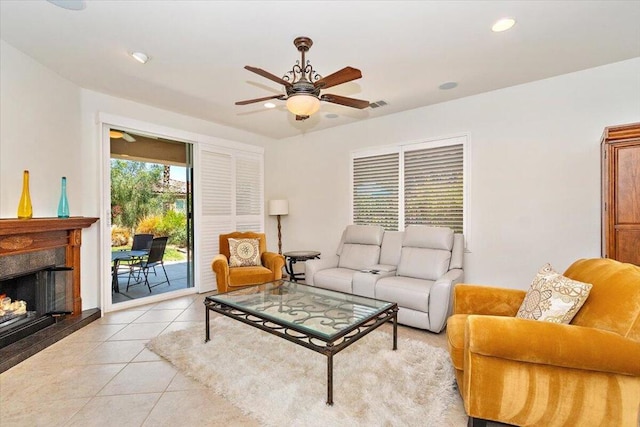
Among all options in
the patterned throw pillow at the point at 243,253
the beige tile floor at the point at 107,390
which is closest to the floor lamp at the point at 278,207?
the patterned throw pillow at the point at 243,253

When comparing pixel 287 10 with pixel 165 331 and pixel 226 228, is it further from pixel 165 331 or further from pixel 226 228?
pixel 226 228

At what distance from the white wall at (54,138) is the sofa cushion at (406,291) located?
333cm

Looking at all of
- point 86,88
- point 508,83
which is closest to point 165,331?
point 86,88

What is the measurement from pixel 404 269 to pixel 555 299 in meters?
1.88

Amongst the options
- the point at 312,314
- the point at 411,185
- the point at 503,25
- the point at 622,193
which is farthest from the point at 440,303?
the point at 503,25

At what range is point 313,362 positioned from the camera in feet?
7.69

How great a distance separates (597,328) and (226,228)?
4426mm

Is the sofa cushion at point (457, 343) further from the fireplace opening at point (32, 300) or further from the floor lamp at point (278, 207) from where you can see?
the floor lamp at point (278, 207)

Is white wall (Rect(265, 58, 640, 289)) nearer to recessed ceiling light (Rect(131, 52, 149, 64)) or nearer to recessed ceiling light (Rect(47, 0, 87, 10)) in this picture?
recessed ceiling light (Rect(131, 52, 149, 64))

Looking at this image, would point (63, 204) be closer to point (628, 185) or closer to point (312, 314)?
point (312, 314)

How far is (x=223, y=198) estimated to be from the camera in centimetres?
→ 479

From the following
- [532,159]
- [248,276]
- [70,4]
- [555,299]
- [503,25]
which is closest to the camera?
[555,299]

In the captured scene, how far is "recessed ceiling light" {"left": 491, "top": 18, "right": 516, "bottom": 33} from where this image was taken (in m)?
2.21

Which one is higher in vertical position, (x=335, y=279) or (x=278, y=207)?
(x=278, y=207)
